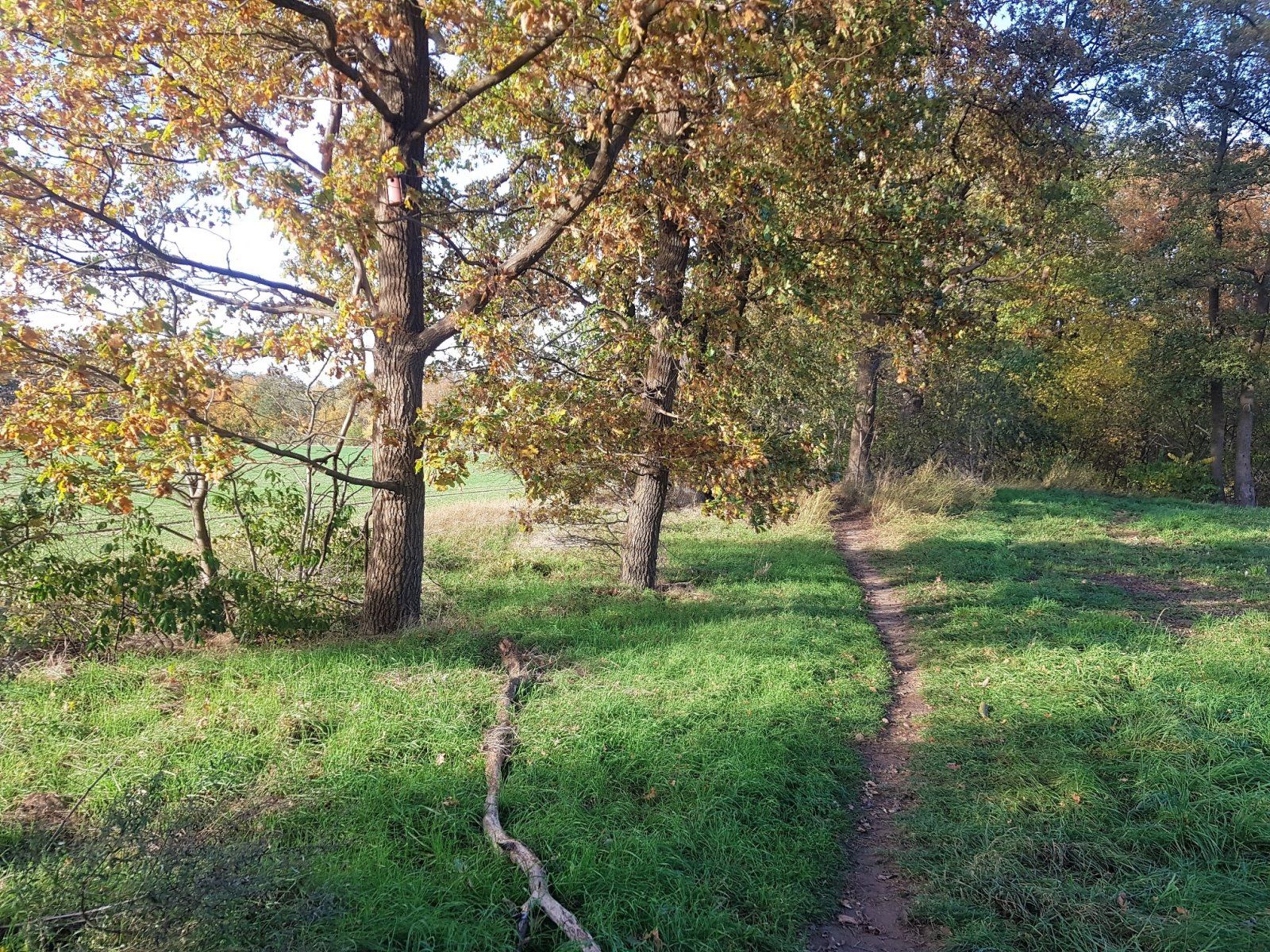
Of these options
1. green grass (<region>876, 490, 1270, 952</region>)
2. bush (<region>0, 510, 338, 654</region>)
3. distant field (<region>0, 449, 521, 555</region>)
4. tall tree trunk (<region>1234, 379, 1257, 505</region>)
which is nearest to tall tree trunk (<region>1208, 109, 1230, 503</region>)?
tall tree trunk (<region>1234, 379, 1257, 505</region>)

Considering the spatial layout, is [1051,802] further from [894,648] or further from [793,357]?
[793,357]

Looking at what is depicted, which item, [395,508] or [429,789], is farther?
[395,508]

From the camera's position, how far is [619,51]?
16.5ft

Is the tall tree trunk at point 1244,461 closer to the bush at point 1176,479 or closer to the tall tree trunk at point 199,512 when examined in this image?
the bush at point 1176,479

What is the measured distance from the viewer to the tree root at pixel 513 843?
2.92 m

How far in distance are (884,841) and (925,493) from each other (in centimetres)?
1329

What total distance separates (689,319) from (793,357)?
9.85 feet

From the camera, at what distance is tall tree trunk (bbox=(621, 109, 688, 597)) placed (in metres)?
7.78

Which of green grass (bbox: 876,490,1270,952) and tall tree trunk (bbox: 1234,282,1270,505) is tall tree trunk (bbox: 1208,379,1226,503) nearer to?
tall tree trunk (bbox: 1234,282,1270,505)

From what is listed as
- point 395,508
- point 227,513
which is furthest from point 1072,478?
point 227,513

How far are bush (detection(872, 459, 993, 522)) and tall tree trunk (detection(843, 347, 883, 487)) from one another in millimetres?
570

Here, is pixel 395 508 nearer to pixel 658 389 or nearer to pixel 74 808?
pixel 658 389

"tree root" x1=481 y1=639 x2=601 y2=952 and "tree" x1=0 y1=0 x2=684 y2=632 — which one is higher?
"tree" x1=0 y1=0 x2=684 y2=632

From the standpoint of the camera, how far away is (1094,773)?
13.7 ft
